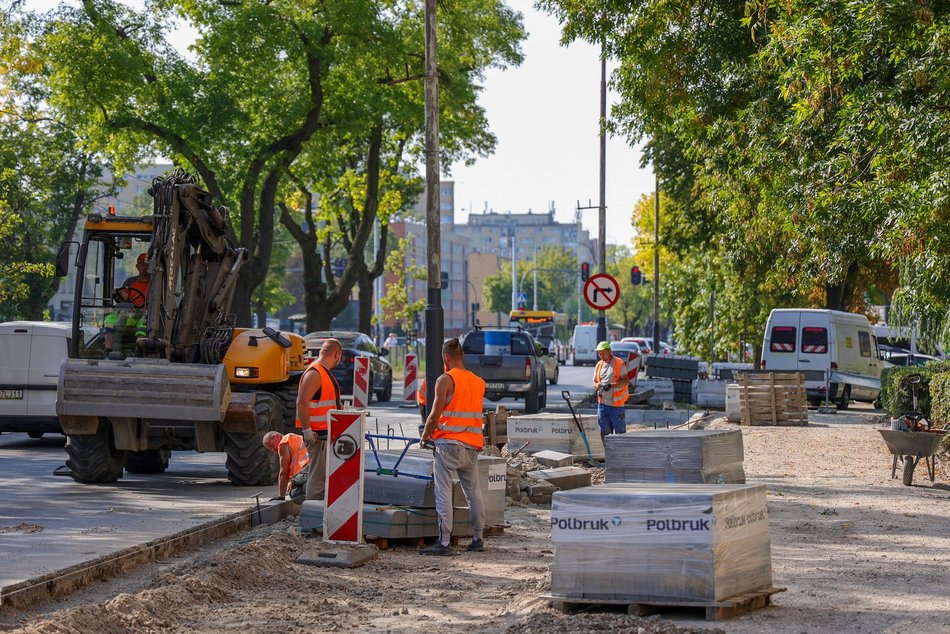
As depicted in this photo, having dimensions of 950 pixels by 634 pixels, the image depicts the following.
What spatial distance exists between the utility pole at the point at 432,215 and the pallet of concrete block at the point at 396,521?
9.45 meters

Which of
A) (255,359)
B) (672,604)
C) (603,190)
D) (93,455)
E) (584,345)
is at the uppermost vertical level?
(603,190)

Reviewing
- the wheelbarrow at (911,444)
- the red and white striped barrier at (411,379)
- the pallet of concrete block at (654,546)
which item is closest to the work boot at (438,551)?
the pallet of concrete block at (654,546)

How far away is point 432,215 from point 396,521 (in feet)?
36.3

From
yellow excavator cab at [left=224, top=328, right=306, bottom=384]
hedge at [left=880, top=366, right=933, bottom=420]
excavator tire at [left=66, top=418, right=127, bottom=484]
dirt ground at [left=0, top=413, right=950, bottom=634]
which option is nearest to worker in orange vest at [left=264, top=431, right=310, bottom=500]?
dirt ground at [left=0, top=413, right=950, bottom=634]

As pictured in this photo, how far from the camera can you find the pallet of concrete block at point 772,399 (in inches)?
1115

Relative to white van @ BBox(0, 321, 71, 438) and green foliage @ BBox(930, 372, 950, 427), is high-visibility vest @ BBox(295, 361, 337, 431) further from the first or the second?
green foliage @ BBox(930, 372, 950, 427)

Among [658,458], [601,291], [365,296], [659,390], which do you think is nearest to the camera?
[658,458]

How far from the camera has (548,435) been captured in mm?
18281

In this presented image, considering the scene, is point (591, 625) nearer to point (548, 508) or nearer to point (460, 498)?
point (460, 498)

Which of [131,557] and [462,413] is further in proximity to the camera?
[462,413]

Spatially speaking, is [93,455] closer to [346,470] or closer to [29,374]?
[29,374]

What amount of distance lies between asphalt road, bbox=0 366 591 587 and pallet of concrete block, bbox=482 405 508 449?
11.0 feet

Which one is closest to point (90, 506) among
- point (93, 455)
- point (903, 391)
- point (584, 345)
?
point (93, 455)

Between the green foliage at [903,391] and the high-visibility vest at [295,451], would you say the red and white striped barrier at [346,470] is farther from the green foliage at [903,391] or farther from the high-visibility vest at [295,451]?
the green foliage at [903,391]
